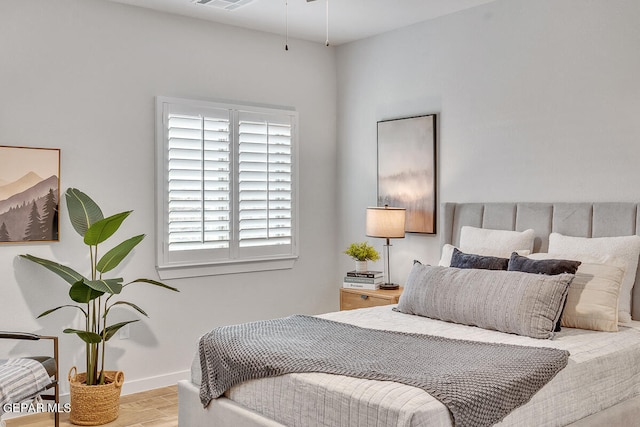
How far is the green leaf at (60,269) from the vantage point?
12.8 feet

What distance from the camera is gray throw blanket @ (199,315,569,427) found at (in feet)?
7.68

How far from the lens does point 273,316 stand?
528 cm

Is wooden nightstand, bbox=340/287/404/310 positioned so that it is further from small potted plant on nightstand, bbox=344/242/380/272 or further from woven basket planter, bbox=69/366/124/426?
woven basket planter, bbox=69/366/124/426

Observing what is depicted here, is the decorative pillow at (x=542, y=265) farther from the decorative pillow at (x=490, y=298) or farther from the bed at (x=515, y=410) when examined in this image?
the bed at (x=515, y=410)

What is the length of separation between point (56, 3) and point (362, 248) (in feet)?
8.98

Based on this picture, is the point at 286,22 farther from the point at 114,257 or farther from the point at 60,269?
the point at 60,269

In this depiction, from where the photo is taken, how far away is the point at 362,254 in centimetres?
499

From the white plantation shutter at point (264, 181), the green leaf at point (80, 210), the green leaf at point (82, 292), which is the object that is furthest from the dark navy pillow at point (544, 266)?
the green leaf at point (80, 210)

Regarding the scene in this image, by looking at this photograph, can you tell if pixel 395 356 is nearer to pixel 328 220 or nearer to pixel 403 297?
pixel 403 297

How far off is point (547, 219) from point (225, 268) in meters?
2.39

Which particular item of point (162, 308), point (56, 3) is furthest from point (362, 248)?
point (56, 3)

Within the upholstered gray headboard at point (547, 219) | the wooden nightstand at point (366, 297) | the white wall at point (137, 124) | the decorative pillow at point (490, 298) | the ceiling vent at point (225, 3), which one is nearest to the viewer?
the decorative pillow at point (490, 298)

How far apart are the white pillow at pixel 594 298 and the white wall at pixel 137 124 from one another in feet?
8.48

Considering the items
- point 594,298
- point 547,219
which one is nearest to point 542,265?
point 594,298
